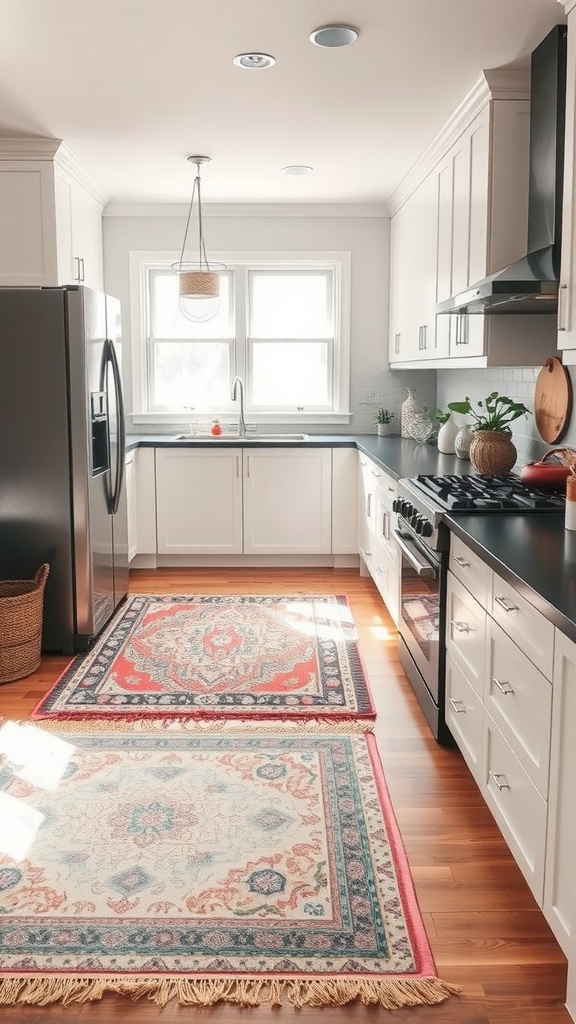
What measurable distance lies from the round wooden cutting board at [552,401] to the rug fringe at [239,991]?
221cm

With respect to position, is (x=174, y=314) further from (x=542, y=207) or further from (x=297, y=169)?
(x=542, y=207)

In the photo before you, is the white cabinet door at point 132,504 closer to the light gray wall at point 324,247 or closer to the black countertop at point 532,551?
the light gray wall at point 324,247

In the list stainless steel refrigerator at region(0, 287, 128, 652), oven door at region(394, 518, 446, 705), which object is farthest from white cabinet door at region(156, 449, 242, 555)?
oven door at region(394, 518, 446, 705)

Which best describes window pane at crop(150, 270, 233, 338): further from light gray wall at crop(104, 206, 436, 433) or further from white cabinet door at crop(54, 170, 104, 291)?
white cabinet door at crop(54, 170, 104, 291)

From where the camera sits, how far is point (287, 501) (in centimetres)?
570

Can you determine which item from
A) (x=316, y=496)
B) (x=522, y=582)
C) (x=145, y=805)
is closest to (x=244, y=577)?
(x=316, y=496)

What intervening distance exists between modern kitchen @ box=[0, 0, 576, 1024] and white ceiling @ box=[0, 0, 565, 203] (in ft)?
0.06

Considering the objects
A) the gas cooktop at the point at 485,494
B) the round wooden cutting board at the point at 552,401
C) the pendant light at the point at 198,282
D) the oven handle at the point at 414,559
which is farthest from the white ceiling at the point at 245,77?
the oven handle at the point at 414,559

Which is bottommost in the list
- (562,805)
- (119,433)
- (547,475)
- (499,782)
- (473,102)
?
(499,782)

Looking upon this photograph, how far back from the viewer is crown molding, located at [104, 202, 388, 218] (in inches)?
232

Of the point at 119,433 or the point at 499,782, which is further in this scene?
the point at 119,433

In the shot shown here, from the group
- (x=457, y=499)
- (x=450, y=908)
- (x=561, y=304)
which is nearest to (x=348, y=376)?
(x=457, y=499)

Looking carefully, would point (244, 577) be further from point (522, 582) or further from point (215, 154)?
point (522, 582)

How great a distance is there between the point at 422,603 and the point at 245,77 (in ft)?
7.25
